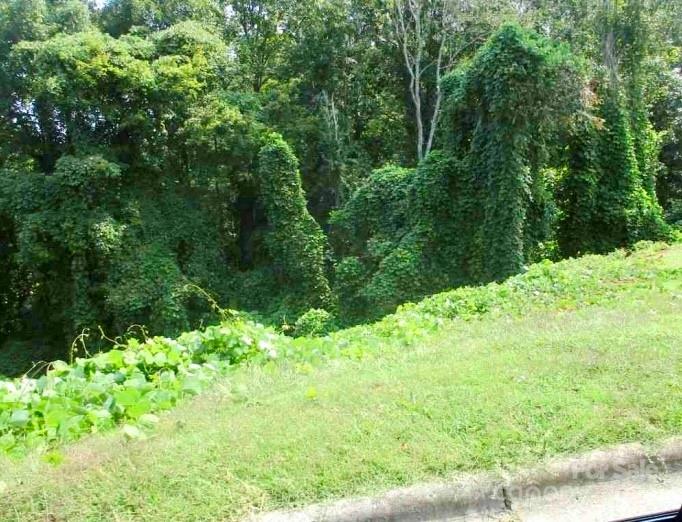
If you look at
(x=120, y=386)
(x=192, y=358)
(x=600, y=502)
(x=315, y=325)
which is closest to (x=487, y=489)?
(x=600, y=502)

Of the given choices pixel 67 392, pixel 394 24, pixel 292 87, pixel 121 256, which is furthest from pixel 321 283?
pixel 67 392

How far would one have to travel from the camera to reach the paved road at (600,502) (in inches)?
88.1

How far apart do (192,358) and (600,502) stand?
3.10 m

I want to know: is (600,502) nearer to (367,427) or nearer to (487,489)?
(487,489)

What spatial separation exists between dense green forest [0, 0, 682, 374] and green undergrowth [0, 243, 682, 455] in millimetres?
3821

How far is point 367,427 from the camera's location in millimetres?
2711

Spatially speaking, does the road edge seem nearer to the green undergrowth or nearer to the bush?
the green undergrowth

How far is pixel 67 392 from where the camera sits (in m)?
3.59

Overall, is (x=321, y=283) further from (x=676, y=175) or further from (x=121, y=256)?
(x=676, y=175)

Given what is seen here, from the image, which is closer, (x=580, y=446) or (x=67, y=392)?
(x=580, y=446)

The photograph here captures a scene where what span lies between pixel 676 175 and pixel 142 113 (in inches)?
577

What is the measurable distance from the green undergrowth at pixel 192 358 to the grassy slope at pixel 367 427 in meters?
0.23

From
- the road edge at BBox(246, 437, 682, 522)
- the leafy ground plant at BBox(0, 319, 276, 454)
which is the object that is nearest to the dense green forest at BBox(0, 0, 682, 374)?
the leafy ground plant at BBox(0, 319, 276, 454)

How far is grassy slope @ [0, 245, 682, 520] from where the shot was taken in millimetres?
2352
